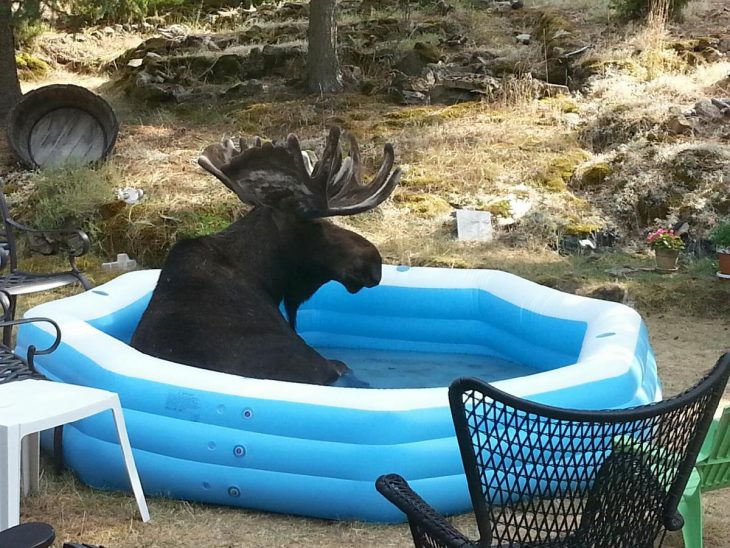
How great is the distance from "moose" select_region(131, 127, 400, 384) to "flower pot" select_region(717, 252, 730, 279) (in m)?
3.67

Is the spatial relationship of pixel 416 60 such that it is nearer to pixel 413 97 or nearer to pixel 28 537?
pixel 413 97

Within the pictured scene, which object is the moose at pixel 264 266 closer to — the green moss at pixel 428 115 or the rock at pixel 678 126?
the rock at pixel 678 126

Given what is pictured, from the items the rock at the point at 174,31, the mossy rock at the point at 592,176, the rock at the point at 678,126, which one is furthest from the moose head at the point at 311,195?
the rock at the point at 174,31

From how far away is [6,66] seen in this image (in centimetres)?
1231

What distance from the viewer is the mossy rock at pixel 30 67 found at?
15.3 meters

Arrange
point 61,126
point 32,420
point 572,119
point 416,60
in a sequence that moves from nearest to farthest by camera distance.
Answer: point 32,420 < point 61,126 < point 572,119 < point 416,60

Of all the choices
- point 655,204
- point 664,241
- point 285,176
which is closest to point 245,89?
point 655,204

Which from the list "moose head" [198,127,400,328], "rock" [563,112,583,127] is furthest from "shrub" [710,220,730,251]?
"moose head" [198,127,400,328]

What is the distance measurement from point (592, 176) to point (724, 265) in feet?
7.88

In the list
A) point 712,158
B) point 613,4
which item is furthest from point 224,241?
point 613,4

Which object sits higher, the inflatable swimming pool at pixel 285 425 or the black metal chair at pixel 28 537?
the black metal chair at pixel 28 537

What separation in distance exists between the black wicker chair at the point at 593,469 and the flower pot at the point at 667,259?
5802mm

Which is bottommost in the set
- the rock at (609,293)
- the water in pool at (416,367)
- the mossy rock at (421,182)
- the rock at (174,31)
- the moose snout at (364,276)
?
the water in pool at (416,367)

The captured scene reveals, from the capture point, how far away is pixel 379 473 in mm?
4125
